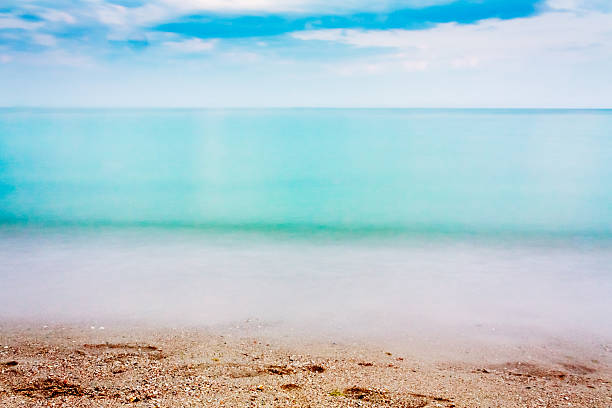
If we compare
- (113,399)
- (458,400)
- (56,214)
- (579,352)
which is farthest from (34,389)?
(56,214)

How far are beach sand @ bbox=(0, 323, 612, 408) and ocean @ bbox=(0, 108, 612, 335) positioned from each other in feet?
2.19

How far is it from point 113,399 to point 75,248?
749cm

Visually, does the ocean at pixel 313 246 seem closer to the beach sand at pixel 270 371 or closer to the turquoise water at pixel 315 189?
the turquoise water at pixel 315 189

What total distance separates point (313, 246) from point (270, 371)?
21.3 feet

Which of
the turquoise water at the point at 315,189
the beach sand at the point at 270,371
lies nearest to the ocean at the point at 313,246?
the turquoise water at the point at 315,189

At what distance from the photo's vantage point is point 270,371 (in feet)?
17.3

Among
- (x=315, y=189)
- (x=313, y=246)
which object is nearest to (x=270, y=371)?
(x=313, y=246)

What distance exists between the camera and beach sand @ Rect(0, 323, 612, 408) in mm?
4656

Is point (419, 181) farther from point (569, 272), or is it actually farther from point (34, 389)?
point (34, 389)

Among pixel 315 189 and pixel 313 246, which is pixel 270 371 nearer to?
pixel 313 246

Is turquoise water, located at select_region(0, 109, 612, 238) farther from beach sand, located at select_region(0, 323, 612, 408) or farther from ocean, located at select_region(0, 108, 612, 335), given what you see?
→ beach sand, located at select_region(0, 323, 612, 408)

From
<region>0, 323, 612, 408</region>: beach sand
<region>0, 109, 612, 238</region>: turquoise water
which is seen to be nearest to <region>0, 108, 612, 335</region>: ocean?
<region>0, 109, 612, 238</region>: turquoise water

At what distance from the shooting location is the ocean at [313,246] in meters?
7.37

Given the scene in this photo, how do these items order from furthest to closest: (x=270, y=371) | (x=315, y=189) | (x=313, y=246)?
(x=315, y=189) < (x=313, y=246) < (x=270, y=371)
